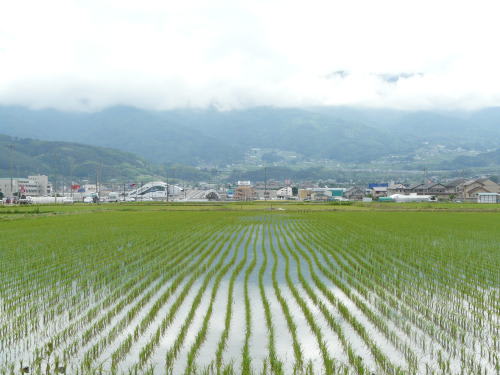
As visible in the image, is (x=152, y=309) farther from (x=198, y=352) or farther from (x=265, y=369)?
(x=265, y=369)

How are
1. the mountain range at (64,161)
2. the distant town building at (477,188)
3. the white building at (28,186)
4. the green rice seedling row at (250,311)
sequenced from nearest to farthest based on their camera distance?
the green rice seedling row at (250,311) < the distant town building at (477,188) < the white building at (28,186) < the mountain range at (64,161)

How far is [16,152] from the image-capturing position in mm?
167375

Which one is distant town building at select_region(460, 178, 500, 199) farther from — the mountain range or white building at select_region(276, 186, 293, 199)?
the mountain range

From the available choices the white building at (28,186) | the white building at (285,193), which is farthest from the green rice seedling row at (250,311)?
the white building at (285,193)

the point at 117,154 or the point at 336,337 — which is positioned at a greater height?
the point at 117,154

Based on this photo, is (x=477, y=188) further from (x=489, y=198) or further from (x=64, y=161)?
(x=64, y=161)

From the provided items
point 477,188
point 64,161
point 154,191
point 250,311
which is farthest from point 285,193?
point 64,161

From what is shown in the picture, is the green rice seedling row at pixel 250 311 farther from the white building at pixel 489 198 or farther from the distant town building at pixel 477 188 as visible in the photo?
the distant town building at pixel 477 188

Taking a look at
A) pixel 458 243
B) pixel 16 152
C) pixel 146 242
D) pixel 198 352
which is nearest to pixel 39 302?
pixel 198 352

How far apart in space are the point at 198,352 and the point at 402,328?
3.01 meters

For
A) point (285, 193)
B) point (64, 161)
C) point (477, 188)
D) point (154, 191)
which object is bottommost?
point (285, 193)

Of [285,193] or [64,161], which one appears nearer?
[285,193]

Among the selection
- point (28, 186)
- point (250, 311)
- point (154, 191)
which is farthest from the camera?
point (154, 191)

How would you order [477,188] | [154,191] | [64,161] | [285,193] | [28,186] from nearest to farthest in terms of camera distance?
[477,188] → [28,186] → [285,193] → [154,191] → [64,161]
